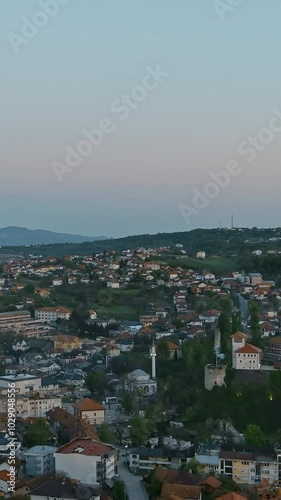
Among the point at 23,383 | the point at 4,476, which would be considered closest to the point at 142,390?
the point at 23,383

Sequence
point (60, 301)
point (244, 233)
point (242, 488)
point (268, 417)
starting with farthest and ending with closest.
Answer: point (244, 233) < point (60, 301) < point (268, 417) < point (242, 488)

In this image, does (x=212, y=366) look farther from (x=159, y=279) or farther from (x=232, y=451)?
(x=159, y=279)

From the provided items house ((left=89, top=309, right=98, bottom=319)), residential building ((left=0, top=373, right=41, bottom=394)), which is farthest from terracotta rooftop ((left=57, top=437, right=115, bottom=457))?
house ((left=89, top=309, right=98, bottom=319))

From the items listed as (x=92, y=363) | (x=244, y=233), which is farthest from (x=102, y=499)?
(x=244, y=233)

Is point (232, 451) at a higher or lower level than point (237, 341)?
lower

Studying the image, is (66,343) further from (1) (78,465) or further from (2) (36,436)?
(1) (78,465)

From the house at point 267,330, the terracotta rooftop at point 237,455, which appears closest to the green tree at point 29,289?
the house at point 267,330

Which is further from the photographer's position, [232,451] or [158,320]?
[158,320]

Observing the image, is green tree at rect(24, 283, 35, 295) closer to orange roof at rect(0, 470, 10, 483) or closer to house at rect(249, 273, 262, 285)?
house at rect(249, 273, 262, 285)
